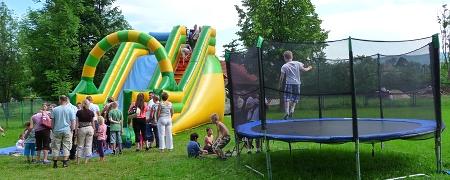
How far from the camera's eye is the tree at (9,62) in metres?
43.2

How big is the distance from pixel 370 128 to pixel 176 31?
11826 millimetres

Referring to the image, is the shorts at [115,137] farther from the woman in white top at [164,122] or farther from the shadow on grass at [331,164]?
the shadow on grass at [331,164]

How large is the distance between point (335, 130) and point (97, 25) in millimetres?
30821

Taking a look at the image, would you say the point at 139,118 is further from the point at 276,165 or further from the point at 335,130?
the point at 335,130

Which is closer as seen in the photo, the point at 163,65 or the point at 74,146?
the point at 74,146

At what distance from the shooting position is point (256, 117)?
8.76m

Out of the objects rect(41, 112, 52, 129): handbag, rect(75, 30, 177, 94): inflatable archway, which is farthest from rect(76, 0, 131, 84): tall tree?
rect(41, 112, 52, 129): handbag

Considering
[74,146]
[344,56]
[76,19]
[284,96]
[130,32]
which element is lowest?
[74,146]

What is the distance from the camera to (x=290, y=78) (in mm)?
8508

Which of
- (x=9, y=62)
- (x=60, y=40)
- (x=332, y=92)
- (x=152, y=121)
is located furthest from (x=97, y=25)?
(x=332, y=92)

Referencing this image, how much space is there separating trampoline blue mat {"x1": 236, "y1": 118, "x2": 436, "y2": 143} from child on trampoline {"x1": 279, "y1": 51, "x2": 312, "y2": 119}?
0.39 meters

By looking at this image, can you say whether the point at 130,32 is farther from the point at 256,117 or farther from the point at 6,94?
the point at 6,94

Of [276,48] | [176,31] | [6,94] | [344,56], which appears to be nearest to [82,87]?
[176,31]

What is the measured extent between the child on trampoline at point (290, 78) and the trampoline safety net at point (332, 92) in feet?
0.06
